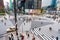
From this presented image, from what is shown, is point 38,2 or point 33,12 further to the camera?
point 33,12

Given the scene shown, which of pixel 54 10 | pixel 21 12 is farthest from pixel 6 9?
pixel 54 10

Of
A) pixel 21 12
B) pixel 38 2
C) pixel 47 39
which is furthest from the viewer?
pixel 21 12

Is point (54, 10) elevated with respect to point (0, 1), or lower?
lower

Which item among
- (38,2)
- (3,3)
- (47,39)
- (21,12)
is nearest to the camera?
(47,39)

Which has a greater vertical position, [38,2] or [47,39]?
[38,2]

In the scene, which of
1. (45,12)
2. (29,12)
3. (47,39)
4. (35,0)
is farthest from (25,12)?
(47,39)

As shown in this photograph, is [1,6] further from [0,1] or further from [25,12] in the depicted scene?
[25,12]

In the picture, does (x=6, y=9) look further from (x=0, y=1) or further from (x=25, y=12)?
(x=25, y=12)

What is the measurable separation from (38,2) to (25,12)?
10151mm

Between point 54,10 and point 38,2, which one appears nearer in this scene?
point 38,2

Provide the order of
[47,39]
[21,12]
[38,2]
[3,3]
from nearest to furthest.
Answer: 1. [47,39]
2. [38,2]
3. [21,12]
4. [3,3]

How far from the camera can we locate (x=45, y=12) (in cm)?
4506

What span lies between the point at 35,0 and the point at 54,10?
11.4m

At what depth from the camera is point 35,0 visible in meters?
35.9
